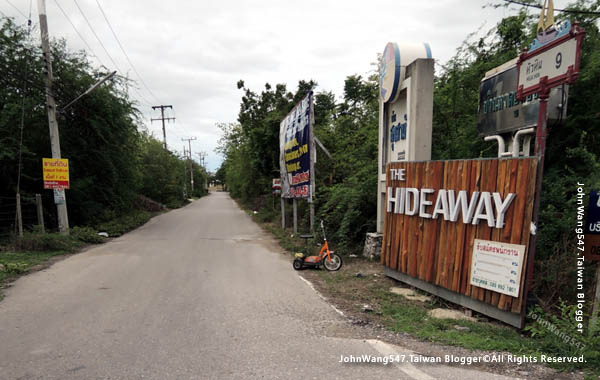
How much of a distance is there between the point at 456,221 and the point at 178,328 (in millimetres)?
4438

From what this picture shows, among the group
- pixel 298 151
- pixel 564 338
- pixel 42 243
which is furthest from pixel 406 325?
pixel 42 243

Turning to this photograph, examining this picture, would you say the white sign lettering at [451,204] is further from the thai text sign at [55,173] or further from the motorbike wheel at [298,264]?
the thai text sign at [55,173]

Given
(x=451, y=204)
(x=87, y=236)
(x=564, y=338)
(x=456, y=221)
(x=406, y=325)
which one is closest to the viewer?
(x=564, y=338)

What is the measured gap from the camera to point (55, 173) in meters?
12.8

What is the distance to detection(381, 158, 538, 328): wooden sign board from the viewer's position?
4648 millimetres

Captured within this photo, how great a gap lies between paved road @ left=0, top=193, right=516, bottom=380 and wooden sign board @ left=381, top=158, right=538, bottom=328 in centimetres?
185

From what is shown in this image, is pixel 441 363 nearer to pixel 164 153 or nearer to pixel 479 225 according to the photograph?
pixel 479 225

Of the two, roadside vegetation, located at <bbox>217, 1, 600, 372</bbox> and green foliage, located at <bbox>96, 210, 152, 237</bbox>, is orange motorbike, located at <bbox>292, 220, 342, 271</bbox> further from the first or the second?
green foliage, located at <bbox>96, 210, 152, 237</bbox>

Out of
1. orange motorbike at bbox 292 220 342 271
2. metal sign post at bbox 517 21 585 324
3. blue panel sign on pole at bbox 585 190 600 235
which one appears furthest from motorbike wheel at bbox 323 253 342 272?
blue panel sign on pole at bbox 585 190 600 235

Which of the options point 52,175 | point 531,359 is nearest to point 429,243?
point 531,359

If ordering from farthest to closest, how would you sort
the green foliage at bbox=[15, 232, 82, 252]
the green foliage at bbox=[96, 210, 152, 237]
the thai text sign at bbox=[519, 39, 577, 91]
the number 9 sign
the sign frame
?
the green foliage at bbox=[96, 210, 152, 237] < the green foliage at bbox=[15, 232, 82, 252] < the number 9 sign < the thai text sign at bbox=[519, 39, 577, 91] < the sign frame

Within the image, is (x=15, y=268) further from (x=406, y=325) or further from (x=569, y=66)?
(x=569, y=66)

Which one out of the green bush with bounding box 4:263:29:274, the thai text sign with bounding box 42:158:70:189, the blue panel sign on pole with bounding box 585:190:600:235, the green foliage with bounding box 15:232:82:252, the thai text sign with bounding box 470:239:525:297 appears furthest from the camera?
the thai text sign with bounding box 42:158:70:189

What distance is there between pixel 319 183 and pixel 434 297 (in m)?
8.81
